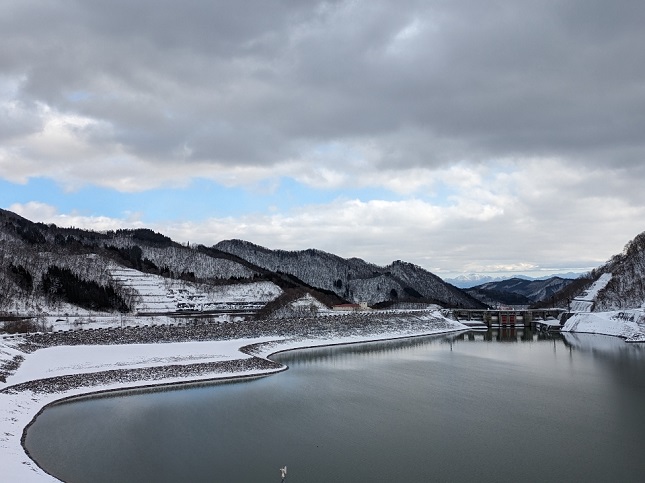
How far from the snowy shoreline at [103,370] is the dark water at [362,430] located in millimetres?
957

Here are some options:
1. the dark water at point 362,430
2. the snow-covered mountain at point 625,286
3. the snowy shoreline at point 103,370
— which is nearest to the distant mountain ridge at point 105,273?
the snowy shoreline at point 103,370

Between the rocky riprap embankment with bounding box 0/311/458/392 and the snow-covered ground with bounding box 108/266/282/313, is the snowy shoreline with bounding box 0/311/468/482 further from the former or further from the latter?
the snow-covered ground with bounding box 108/266/282/313

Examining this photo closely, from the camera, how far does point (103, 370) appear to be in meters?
32.4

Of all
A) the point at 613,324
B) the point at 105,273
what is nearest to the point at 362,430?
the point at 613,324

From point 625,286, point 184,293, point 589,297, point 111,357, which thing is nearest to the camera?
point 111,357

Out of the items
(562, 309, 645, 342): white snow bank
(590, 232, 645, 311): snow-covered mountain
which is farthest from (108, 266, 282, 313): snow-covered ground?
(590, 232, 645, 311): snow-covered mountain

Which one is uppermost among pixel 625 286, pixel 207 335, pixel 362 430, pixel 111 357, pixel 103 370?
pixel 625 286

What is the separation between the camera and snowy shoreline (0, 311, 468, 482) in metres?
19.5

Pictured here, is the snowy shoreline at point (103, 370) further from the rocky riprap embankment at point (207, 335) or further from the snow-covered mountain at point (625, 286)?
the snow-covered mountain at point (625, 286)

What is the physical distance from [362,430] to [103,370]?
62.2 feet

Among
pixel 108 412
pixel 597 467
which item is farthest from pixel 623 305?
pixel 108 412

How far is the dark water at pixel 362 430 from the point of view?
1611cm

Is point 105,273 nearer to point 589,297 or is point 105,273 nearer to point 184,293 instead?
point 184,293

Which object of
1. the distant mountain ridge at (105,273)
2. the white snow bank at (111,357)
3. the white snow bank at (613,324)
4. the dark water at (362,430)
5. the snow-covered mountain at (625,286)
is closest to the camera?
the dark water at (362,430)
